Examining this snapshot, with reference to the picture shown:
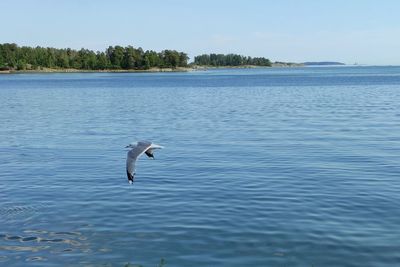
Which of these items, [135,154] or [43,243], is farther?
[43,243]

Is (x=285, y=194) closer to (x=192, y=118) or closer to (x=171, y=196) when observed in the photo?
(x=171, y=196)

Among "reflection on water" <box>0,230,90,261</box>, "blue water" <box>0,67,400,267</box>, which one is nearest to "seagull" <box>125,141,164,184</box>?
"blue water" <box>0,67,400,267</box>

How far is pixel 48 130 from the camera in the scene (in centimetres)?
4241

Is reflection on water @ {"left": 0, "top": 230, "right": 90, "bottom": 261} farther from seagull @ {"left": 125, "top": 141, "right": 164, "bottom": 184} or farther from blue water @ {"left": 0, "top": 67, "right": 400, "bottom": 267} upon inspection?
seagull @ {"left": 125, "top": 141, "right": 164, "bottom": 184}

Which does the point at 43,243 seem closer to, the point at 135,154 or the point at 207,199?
the point at 135,154

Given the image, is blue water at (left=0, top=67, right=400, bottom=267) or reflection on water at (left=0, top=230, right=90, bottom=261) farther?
reflection on water at (left=0, top=230, right=90, bottom=261)

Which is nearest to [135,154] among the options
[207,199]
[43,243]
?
[43,243]

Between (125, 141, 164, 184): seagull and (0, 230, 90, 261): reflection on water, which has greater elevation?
(125, 141, 164, 184): seagull

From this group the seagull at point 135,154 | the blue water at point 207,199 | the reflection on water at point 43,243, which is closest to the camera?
the seagull at point 135,154

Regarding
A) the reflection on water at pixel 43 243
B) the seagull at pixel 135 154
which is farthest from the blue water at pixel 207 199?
the seagull at pixel 135 154

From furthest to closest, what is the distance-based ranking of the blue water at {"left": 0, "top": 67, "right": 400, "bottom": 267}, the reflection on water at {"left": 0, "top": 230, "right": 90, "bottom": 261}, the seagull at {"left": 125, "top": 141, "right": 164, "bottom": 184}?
the reflection on water at {"left": 0, "top": 230, "right": 90, "bottom": 261}, the blue water at {"left": 0, "top": 67, "right": 400, "bottom": 267}, the seagull at {"left": 125, "top": 141, "right": 164, "bottom": 184}

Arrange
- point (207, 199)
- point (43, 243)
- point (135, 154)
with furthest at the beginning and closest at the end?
point (207, 199) → point (43, 243) → point (135, 154)

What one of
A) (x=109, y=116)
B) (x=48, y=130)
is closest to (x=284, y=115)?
(x=109, y=116)

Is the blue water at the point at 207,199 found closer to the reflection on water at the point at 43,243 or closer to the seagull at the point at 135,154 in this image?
the reflection on water at the point at 43,243
